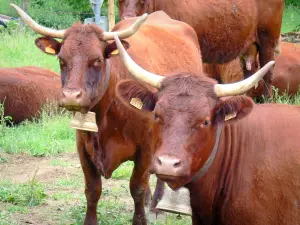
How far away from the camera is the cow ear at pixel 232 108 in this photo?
16.0ft

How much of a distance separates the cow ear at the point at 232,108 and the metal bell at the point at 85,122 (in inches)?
67.2

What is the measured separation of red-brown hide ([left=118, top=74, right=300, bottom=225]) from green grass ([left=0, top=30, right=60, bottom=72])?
11.7 m

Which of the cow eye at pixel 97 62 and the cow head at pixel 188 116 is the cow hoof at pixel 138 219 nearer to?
the cow eye at pixel 97 62

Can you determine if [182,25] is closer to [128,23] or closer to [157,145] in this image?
[128,23]

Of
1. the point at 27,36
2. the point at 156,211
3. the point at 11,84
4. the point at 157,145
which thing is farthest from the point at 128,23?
the point at 27,36

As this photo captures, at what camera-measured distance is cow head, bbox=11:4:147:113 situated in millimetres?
6047

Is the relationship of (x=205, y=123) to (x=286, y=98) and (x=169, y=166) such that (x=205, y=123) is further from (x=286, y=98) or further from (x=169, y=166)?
(x=286, y=98)

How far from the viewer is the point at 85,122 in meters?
6.29

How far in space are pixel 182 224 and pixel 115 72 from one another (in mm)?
1637

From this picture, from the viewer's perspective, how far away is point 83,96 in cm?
606

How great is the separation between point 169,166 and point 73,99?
1.74m

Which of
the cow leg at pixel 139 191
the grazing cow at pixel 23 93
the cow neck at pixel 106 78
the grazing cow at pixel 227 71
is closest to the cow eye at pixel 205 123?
the cow neck at pixel 106 78

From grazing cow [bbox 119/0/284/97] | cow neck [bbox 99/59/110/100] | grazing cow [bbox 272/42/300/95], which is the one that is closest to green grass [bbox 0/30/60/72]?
grazing cow [bbox 272/42/300/95]

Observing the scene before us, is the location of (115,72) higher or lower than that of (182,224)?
higher
